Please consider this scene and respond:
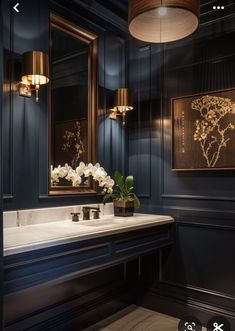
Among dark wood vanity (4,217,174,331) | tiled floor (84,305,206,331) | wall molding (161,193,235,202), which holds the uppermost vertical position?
wall molding (161,193,235,202)

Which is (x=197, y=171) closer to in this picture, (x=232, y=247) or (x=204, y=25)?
(x=232, y=247)

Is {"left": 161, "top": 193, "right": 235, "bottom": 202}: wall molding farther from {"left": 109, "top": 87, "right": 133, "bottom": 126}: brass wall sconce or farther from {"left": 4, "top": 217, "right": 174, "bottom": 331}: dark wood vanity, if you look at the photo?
{"left": 109, "top": 87, "right": 133, "bottom": 126}: brass wall sconce

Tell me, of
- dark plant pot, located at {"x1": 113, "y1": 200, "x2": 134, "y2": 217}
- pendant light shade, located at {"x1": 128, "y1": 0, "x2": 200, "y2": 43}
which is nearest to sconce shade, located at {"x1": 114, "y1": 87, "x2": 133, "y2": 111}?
pendant light shade, located at {"x1": 128, "y1": 0, "x2": 200, "y2": 43}

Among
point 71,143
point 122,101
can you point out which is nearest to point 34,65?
point 71,143

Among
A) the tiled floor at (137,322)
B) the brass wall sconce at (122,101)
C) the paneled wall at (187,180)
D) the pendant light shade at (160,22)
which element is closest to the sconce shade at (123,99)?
the brass wall sconce at (122,101)

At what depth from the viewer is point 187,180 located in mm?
2604

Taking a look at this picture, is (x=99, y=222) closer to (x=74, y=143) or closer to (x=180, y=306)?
(x=74, y=143)

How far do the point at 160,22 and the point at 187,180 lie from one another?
1287 mm

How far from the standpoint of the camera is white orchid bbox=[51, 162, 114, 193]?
2270 millimetres

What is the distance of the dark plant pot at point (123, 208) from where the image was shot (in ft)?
8.36

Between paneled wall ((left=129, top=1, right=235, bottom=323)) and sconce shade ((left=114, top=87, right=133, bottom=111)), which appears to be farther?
sconce shade ((left=114, top=87, right=133, bottom=111))

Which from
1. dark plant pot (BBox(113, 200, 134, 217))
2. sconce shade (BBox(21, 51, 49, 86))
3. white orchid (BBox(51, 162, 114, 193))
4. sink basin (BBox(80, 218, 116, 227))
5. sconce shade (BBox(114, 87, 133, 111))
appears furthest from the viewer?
sconce shade (BBox(114, 87, 133, 111))

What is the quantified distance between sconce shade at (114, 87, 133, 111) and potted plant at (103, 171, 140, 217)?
60 cm

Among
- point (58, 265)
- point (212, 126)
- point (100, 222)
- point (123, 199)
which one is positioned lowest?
point (58, 265)
